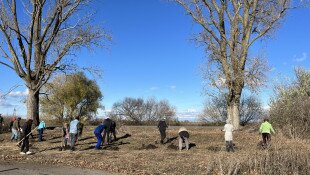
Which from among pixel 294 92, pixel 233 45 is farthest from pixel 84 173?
Result: pixel 294 92

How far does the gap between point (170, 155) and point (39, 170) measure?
6.95 m

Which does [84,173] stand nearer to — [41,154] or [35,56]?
[41,154]

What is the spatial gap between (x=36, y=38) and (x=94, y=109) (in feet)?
111

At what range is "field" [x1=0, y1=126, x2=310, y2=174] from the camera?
16.2 m

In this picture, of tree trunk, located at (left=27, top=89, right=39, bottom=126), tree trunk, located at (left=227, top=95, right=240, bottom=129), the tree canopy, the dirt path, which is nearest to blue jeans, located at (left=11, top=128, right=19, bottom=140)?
tree trunk, located at (left=27, top=89, right=39, bottom=126)

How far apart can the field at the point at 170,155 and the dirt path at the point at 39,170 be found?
97 cm

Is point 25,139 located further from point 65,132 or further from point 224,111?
point 224,111

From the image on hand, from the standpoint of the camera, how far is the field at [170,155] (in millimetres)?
16203

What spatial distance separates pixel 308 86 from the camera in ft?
135

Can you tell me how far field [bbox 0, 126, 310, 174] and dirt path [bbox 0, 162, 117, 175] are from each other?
0.97 metres

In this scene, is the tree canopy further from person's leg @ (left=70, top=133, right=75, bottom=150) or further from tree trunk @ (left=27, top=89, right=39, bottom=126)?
person's leg @ (left=70, top=133, right=75, bottom=150)

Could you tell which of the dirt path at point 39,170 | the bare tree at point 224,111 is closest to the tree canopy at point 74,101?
the bare tree at point 224,111

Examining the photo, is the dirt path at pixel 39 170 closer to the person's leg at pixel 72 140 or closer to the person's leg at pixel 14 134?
the person's leg at pixel 72 140

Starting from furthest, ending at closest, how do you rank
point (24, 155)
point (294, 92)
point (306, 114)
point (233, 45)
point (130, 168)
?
point (294, 92) < point (233, 45) < point (306, 114) < point (24, 155) < point (130, 168)
